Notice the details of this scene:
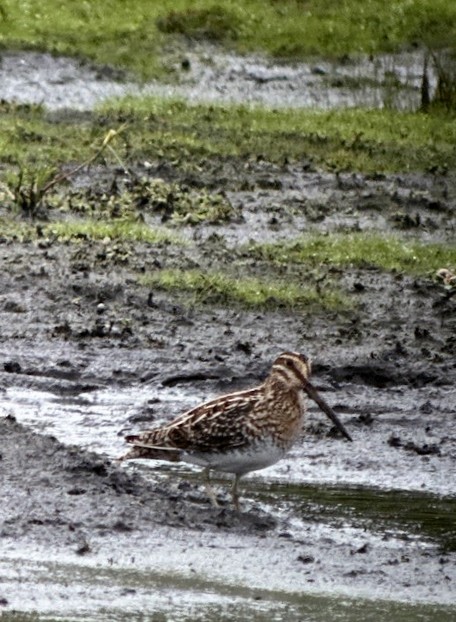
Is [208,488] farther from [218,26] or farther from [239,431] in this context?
→ [218,26]

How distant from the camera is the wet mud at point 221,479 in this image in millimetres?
7809

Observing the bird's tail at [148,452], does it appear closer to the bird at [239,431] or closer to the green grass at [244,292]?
the bird at [239,431]

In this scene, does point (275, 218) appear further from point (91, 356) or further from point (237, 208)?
point (91, 356)

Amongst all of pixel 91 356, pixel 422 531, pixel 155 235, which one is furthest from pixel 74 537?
pixel 155 235

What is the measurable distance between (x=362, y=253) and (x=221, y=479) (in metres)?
5.07

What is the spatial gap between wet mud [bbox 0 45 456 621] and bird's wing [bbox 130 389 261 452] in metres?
0.23

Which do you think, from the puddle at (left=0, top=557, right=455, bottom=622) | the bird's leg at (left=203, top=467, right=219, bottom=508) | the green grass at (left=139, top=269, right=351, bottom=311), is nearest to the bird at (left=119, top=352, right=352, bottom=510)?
the bird's leg at (left=203, top=467, right=219, bottom=508)

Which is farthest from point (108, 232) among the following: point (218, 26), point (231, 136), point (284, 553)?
point (218, 26)

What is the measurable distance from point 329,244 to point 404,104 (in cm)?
731

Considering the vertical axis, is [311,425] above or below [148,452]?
below

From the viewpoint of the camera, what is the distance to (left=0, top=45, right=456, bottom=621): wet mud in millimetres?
7809

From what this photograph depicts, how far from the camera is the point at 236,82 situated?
2314 centimetres

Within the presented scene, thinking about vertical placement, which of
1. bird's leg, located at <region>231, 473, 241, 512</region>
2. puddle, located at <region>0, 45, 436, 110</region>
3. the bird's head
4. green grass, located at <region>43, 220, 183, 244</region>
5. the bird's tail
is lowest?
puddle, located at <region>0, 45, 436, 110</region>

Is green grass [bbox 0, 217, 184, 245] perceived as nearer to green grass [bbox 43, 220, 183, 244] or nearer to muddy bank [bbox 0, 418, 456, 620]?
green grass [bbox 43, 220, 183, 244]
